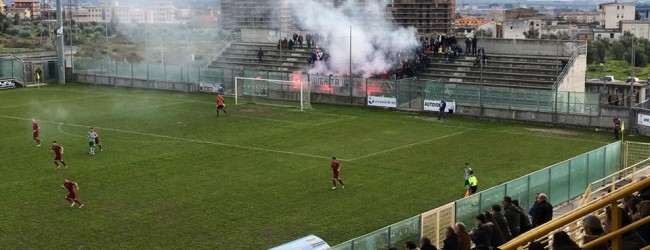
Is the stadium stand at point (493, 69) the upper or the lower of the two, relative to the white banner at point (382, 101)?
upper

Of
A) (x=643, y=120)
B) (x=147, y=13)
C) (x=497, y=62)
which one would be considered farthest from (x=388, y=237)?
(x=147, y=13)

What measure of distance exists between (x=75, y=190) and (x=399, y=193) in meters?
9.89

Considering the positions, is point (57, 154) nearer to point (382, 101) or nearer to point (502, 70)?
point (382, 101)

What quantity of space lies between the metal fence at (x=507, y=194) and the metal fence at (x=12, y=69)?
44595mm

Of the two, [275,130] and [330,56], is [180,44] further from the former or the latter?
[275,130]

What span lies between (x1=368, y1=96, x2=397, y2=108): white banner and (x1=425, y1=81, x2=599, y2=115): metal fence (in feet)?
6.90

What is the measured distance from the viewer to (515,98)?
42.2 m

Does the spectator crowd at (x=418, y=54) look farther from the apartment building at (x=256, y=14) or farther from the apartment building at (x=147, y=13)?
the apartment building at (x=147, y=13)

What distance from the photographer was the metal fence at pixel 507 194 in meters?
17.2

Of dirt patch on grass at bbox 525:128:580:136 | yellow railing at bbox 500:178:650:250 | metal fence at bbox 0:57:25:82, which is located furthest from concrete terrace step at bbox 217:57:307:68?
yellow railing at bbox 500:178:650:250

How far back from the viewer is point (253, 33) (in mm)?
64938

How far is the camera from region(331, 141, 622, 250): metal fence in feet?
56.4

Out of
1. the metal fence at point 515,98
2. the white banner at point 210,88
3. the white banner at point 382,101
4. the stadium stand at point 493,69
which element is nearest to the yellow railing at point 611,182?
the metal fence at point 515,98

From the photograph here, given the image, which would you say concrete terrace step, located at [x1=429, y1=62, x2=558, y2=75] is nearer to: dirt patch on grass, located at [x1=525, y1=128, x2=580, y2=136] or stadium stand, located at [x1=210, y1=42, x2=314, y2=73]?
stadium stand, located at [x1=210, y1=42, x2=314, y2=73]
